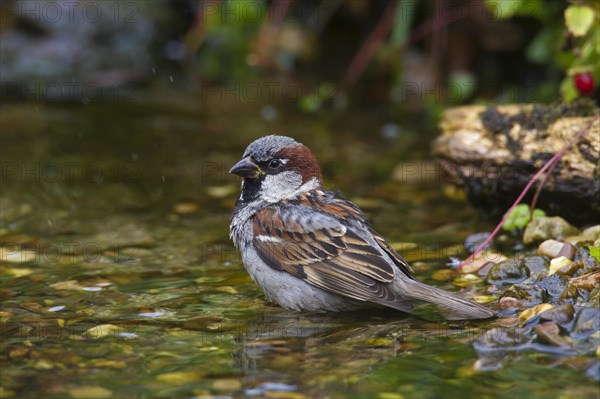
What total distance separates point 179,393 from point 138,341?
666 millimetres

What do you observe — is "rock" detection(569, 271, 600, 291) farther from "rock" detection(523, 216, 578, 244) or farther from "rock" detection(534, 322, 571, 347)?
"rock" detection(523, 216, 578, 244)

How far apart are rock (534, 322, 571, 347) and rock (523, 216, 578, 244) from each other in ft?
4.96

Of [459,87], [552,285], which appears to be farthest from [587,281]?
[459,87]

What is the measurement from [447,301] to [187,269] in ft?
5.84

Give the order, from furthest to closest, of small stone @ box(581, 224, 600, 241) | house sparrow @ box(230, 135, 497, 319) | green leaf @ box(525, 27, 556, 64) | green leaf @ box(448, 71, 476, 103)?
green leaf @ box(448, 71, 476, 103), green leaf @ box(525, 27, 556, 64), small stone @ box(581, 224, 600, 241), house sparrow @ box(230, 135, 497, 319)

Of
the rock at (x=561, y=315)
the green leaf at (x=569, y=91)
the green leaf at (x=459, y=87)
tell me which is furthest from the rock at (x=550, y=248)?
the green leaf at (x=459, y=87)

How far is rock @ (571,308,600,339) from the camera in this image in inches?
150

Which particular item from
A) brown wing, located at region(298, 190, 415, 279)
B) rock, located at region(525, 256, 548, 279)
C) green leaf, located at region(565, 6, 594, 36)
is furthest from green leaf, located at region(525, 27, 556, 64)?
brown wing, located at region(298, 190, 415, 279)

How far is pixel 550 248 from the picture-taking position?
495 cm

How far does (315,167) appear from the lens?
520 centimetres

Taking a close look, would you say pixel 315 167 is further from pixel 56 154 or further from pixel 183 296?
pixel 56 154

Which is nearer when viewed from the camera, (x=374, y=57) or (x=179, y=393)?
(x=179, y=393)

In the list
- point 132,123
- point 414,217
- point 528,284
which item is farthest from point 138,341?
point 132,123

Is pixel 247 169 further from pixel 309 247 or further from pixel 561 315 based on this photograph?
pixel 561 315
